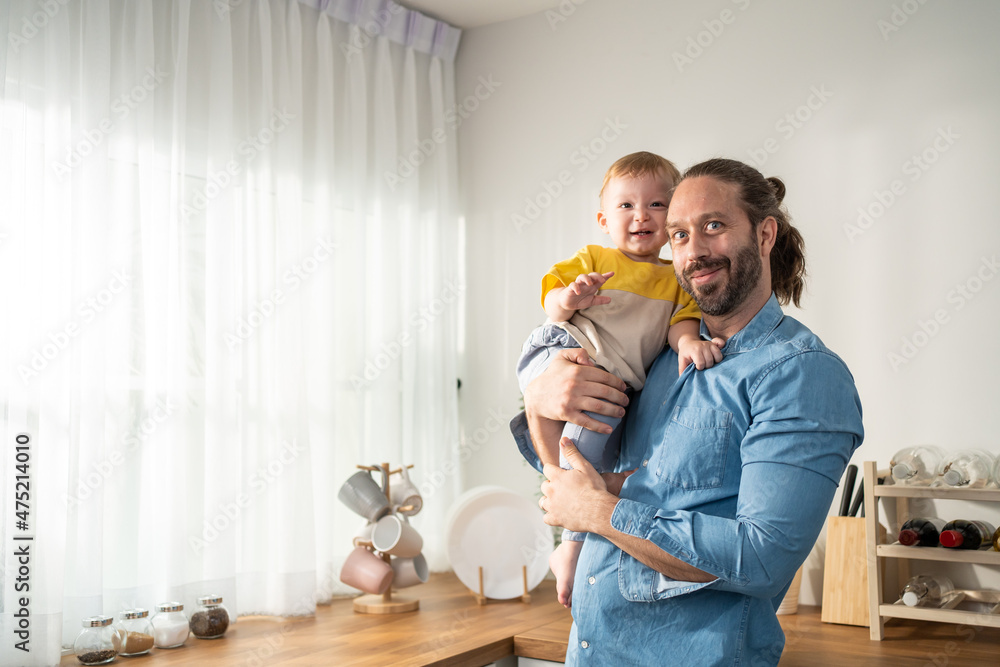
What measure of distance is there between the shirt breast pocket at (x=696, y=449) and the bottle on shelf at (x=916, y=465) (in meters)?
1.27

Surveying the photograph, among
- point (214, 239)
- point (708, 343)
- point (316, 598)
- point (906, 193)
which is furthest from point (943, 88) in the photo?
point (316, 598)

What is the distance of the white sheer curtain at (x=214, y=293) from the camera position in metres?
2.12

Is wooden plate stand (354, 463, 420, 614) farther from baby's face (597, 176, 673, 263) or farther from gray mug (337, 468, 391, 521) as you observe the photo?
baby's face (597, 176, 673, 263)

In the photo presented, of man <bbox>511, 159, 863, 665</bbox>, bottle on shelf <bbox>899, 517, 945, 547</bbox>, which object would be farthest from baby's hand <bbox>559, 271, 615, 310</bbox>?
bottle on shelf <bbox>899, 517, 945, 547</bbox>

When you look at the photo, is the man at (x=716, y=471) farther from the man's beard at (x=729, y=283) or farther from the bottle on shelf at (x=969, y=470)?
the bottle on shelf at (x=969, y=470)

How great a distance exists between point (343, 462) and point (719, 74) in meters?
1.87

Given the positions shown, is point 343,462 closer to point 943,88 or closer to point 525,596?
point 525,596

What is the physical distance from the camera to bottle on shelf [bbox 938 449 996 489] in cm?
218

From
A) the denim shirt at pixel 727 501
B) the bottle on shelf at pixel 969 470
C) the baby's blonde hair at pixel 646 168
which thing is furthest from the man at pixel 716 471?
the bottle on shelf at pixel 969 470

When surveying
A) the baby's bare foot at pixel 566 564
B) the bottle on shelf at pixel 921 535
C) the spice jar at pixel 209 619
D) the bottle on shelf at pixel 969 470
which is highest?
the bottle on shelf at pixel 969 470

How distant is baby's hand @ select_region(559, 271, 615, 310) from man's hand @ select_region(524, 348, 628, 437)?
0.27 ft

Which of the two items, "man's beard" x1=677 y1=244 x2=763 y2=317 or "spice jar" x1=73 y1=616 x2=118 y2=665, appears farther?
"spice jar" x1=73 y1=616 x2=118 y2=665

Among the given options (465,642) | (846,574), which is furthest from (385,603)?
(846,574)

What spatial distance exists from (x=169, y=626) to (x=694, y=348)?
1.62m
